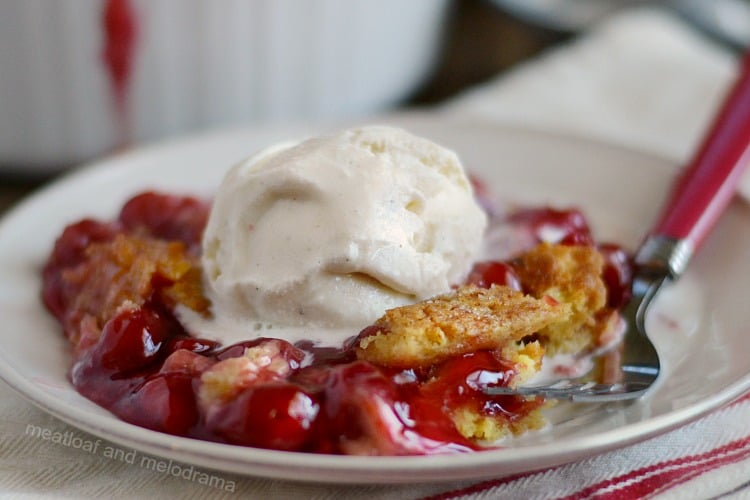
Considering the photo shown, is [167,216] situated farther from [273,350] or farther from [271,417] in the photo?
[271,417]

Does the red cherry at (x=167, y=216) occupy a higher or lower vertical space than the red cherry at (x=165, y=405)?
lower

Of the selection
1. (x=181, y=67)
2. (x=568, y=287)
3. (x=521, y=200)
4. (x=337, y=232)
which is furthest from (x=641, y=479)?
(x=181, y=67)

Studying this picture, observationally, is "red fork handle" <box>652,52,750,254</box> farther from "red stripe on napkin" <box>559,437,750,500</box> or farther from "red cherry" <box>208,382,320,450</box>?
"red cherry" <box>208,382,320,450</box>

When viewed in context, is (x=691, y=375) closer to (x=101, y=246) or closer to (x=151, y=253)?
(x=151, y=253)

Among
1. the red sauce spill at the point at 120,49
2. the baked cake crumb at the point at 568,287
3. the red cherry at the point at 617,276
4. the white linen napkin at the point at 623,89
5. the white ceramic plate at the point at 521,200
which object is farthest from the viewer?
the white linen napkin at the point at 623,89

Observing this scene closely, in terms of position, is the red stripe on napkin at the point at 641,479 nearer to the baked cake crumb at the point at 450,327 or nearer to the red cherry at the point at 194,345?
the baked cake crumb at the point at 450,327

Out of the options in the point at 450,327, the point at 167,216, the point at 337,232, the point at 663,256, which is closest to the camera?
the point at 450,327

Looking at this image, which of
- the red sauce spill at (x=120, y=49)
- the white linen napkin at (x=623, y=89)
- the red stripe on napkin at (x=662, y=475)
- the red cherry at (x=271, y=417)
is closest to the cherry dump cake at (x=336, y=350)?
the red cherry at (x=271, y=417)
